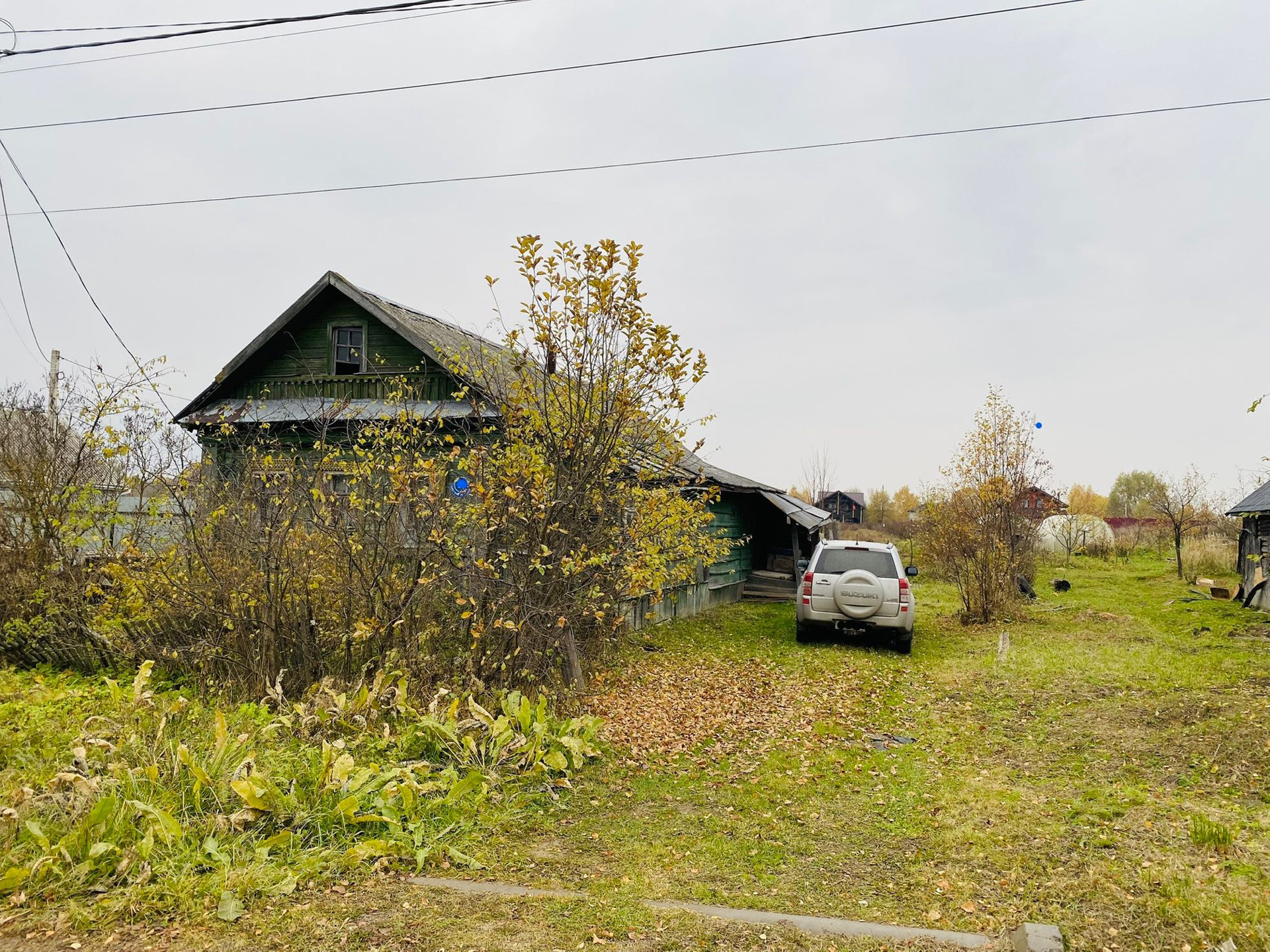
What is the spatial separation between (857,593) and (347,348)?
1050 cm

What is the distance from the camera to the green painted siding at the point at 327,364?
14305 millimetres

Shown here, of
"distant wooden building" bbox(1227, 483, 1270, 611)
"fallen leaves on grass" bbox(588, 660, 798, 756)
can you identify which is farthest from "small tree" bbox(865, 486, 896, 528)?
"fallen leaves on grass" bbox(588, 660, 798, 756)

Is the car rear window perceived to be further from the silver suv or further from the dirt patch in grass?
the dirt patch in grass

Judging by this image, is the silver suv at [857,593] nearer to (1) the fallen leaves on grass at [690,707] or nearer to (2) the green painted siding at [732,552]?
(1) the fallen leaves on grass at [690,707]

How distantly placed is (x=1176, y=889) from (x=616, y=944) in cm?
287

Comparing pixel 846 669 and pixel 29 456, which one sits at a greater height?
pixel 29 456

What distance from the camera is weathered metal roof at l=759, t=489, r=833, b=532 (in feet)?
60.9

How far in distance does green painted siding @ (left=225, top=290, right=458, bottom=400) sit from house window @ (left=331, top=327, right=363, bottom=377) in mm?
111

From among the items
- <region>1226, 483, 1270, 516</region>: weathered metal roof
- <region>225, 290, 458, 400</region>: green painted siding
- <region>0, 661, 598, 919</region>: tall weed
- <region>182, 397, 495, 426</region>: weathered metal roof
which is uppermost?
<region>225, 290, 458, 400</region>: green painted siding

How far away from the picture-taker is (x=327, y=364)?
15.0 metres

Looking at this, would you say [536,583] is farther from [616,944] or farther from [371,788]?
[616,944]

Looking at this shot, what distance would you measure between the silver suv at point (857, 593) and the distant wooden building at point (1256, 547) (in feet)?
30.6

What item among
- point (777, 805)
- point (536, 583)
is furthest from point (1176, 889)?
point (536, 583)

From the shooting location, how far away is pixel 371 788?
5309 mm
